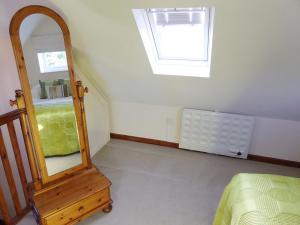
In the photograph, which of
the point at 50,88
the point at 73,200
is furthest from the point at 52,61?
the point at 73,200

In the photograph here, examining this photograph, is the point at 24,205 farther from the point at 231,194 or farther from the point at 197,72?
the point at 197,72

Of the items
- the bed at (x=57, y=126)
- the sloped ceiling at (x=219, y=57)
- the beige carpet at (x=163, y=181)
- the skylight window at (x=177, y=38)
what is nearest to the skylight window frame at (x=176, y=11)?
the skylight window at (x=177, y=38)

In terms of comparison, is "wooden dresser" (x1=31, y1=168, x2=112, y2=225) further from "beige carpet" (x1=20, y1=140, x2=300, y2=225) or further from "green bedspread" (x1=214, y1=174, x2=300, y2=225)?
"green bedspread" (x1=214, y1=174, x2=300, y2=225)

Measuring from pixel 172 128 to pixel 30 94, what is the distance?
1.95 metres

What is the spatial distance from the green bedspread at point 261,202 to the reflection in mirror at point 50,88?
1.33 m

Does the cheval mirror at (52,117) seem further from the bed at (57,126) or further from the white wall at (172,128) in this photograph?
the white wall at (172,128)

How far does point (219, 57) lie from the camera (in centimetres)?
186

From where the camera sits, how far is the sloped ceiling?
1447 millimetres

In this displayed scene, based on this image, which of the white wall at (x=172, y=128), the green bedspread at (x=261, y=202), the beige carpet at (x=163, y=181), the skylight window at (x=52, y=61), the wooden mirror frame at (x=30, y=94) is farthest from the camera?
the white wall at (x=172, y=128)

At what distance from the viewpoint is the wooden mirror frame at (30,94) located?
135 cm

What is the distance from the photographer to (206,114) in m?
2.72

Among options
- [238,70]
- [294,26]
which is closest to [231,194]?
[238,70]

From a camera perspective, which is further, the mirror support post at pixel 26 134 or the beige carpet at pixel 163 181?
the beige carpet at pixel 163 181

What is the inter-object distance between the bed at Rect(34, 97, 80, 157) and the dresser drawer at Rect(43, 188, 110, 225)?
0.43m
